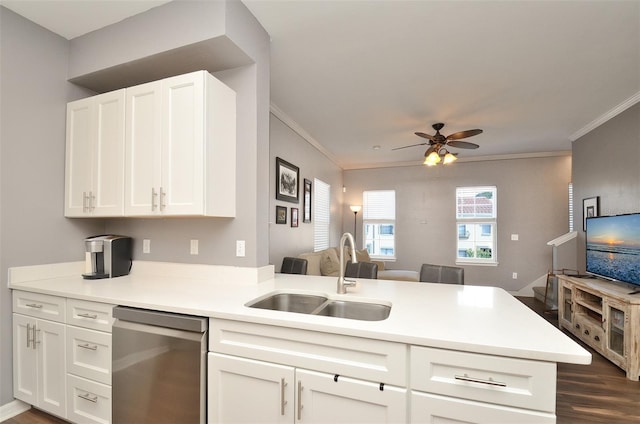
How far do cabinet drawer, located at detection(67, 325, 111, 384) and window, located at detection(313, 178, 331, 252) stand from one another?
3518 mm

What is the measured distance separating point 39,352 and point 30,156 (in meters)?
1.32

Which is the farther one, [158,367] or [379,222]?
[379,222]

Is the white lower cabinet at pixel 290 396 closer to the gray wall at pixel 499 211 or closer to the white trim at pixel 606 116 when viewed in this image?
the white trim at pixel 606 116

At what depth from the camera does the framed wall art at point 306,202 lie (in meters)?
4.53

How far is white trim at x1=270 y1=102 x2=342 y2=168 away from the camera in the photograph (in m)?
3.61

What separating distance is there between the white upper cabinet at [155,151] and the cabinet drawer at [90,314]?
0.60 metres

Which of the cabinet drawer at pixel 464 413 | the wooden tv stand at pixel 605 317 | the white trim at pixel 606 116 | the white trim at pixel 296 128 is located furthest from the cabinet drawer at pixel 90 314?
the white trim at pixel 606 116

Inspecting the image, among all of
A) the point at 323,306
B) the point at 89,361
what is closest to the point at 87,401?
the point at 89,361

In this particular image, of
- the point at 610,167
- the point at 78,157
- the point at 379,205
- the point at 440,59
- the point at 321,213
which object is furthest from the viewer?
the point at 379,205

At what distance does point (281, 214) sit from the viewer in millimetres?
3729

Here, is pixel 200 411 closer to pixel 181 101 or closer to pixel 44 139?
pixel 181 101

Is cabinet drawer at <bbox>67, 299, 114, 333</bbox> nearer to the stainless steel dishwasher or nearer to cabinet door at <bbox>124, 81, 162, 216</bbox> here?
the stainless steel dishwasher

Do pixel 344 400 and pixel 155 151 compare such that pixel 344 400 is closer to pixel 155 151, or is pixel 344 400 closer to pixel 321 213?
pixel 155 151

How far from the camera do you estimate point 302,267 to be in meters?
3.32
